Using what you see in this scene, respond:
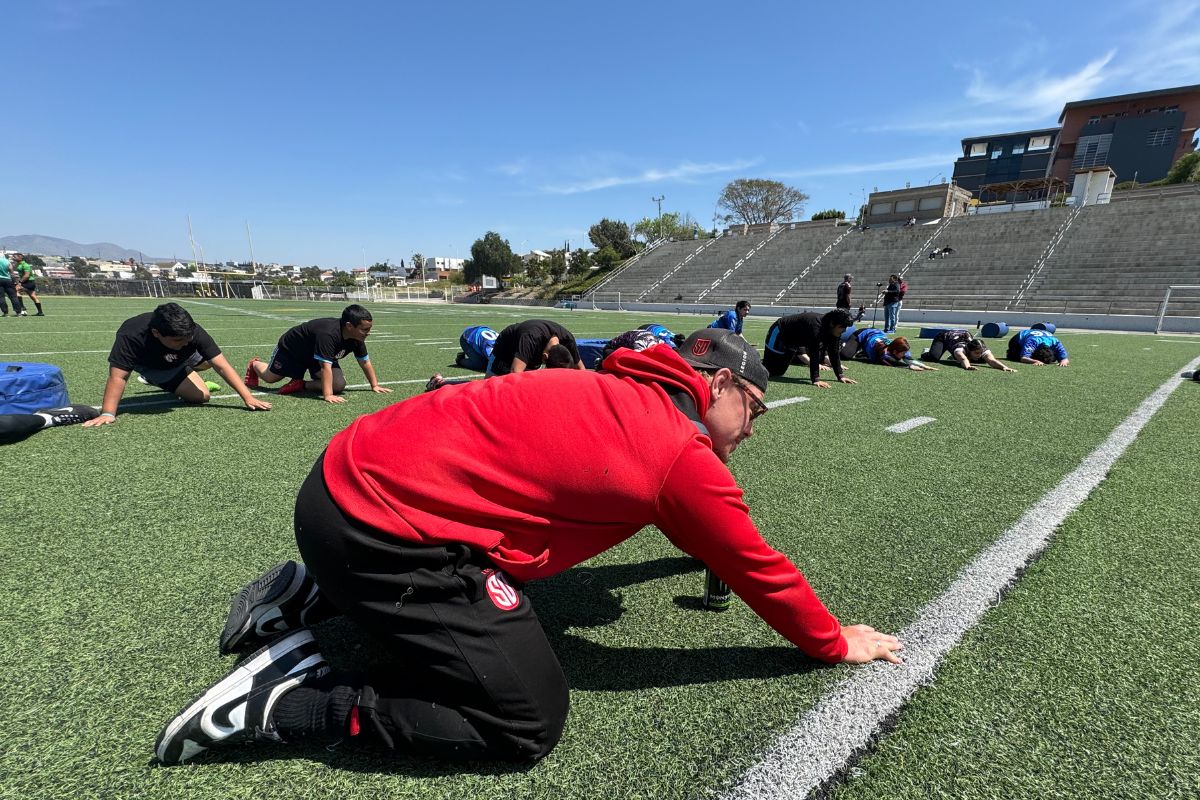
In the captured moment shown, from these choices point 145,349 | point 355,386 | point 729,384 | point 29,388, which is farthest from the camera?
point 355,386

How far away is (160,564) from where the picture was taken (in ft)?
7.22

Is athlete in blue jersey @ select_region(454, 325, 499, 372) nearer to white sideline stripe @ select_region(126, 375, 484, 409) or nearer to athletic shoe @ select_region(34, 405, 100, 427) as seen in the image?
white sideline stripe @ select_region(126, 375, 484, 409)

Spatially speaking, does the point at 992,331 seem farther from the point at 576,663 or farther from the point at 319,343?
the point at 576,663

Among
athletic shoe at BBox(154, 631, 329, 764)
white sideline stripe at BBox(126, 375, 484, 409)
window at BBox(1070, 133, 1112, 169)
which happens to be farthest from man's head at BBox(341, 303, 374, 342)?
window at BBox(1070, 133, 1112, 169)

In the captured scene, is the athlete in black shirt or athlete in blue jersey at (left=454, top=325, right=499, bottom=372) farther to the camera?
athlete in blue jersey at (left=454, top=325, right=499, bottom=372)

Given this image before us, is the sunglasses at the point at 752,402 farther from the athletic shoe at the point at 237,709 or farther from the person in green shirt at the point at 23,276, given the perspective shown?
the person in green shirt at the point at 23,276

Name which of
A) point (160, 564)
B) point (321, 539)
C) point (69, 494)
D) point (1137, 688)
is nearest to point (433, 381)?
point (69, 494)

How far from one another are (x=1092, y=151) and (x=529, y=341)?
81.7 meters

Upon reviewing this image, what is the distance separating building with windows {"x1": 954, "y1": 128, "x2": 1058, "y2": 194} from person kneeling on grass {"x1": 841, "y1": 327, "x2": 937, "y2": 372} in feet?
229

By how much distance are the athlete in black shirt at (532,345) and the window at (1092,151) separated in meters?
79.0

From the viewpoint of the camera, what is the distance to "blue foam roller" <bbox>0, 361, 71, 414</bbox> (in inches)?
149

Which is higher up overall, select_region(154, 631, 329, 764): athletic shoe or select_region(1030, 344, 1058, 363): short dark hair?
select_region(1030, 344, 1058, 363): short dark hair

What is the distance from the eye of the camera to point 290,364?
18.8ft

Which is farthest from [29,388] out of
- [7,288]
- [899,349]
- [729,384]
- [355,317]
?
[7,288]
